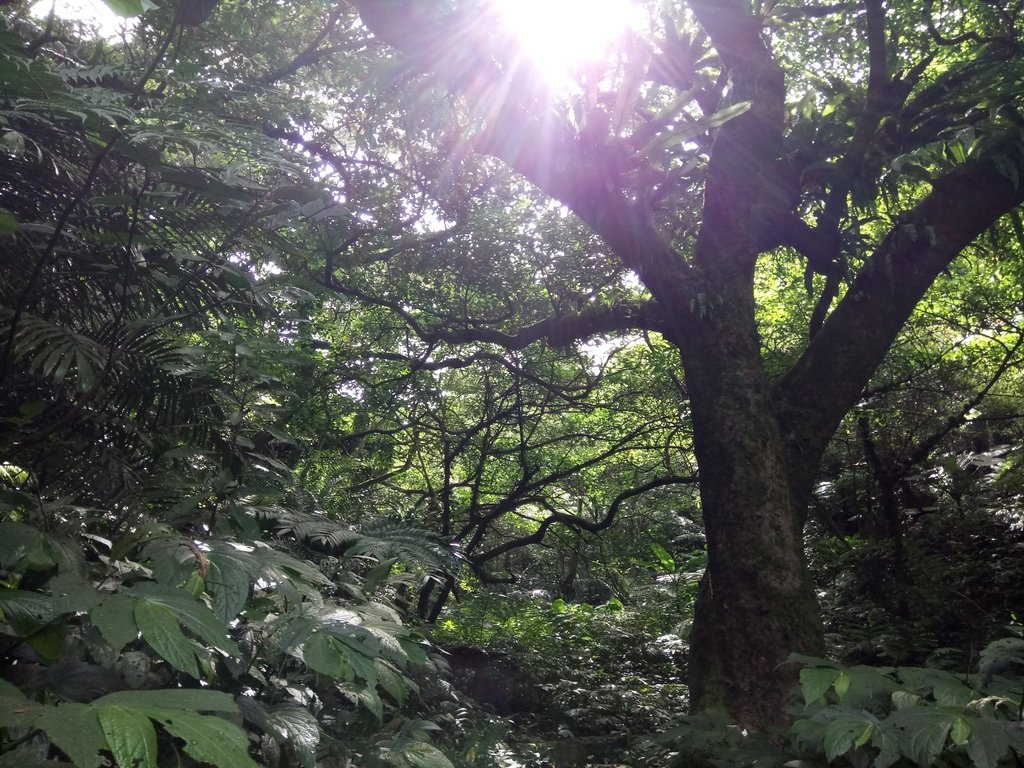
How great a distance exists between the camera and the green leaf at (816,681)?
177cm

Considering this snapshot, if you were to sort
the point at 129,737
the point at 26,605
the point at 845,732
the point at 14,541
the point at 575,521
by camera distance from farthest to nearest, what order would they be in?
the point at 575,521
the point at 845,732
the point at 14,541
the point at 26,605
the point at 129,737

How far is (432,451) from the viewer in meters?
7.78

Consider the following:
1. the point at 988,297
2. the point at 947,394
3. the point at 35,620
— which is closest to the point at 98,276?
the point at 35,620

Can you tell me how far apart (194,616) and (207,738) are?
0.32m

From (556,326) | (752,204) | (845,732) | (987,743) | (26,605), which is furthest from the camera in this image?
(556,326)

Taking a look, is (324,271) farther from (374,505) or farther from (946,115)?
(946,115)

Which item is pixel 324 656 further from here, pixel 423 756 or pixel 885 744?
pixel 885 744

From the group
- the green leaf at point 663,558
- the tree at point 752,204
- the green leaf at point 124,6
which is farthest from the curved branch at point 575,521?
the green leaf at point 124,6

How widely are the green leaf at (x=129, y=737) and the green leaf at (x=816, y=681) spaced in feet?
4.67

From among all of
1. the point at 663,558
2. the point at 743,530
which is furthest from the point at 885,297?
the point at 663,558

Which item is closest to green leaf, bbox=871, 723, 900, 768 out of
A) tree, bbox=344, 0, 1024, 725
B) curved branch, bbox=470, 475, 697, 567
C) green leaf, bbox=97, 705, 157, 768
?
green leaf, bbox=97, 705, 157, 768

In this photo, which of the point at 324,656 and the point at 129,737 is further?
the point at 324,656

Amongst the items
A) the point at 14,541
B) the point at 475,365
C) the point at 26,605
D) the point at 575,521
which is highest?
the point at 475,365

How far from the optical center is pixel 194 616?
1.22 metres
